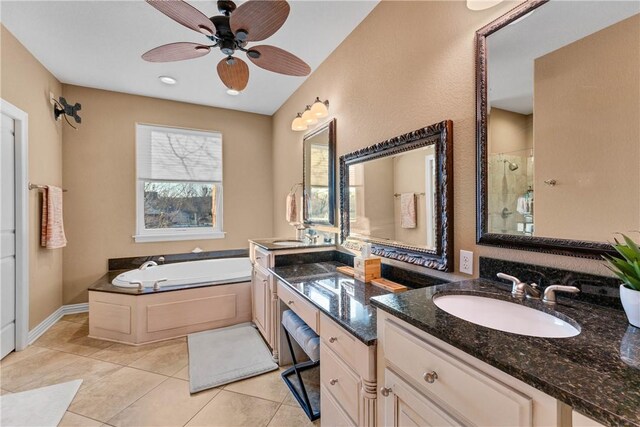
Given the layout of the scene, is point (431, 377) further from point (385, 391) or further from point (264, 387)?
point (264, 387)

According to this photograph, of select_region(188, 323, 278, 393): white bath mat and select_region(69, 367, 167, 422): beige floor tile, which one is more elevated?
select_region(188, 323, 278, 393): white bath mat

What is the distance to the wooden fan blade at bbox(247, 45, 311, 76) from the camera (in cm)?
174

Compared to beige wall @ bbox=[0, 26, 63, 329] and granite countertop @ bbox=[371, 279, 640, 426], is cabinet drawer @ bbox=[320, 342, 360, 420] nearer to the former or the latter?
granite countertop @ bbox=[371, 279, 640, 426]

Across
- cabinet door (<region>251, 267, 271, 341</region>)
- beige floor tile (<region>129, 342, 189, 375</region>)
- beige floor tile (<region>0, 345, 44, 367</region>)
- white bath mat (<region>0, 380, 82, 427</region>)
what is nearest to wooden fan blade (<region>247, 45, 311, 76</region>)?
cabinet door (<region>251, 267, 271, 341</region>)

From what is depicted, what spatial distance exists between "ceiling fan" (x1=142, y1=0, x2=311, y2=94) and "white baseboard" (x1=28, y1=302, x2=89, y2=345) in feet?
9.38

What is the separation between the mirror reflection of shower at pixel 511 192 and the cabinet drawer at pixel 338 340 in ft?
2.71

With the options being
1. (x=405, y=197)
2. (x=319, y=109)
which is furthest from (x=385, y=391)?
(x=319, y=109)

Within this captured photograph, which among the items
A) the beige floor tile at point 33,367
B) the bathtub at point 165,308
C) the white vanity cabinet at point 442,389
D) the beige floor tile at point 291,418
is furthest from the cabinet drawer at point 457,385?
the beige floor tile at point 33,367

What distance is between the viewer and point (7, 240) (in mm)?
2342

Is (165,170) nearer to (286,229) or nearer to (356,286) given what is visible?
(286,229)

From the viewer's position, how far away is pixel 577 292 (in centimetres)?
92

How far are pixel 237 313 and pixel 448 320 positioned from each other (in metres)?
2.59

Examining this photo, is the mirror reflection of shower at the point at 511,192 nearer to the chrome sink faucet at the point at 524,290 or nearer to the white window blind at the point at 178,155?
the chrome sink faucet at the point at 524,290

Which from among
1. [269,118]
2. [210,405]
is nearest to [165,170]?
[269,118]
